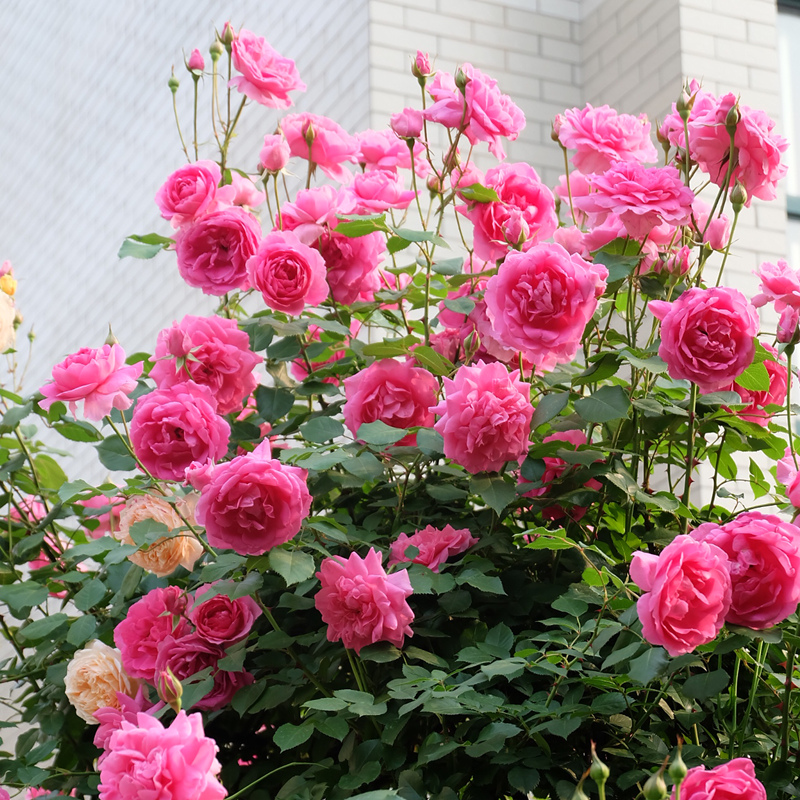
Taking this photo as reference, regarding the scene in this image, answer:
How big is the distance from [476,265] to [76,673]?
2.88 feet

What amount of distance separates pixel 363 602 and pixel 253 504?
159mm

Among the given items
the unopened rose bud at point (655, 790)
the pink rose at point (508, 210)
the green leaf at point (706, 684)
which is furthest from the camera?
the pink rose at point (508, 210)

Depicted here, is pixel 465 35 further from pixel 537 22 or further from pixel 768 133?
pixel 768 133

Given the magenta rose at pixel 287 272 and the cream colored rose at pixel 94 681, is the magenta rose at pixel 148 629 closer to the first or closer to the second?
the cream colored rose at pixel 94 681

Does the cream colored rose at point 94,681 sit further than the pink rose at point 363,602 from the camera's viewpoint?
Yes

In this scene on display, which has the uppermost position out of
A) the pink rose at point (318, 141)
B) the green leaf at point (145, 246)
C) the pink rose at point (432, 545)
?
the pink rose at point (318, 141)

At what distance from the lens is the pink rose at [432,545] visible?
1.12 metres

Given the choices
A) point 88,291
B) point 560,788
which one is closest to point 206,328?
point 560,788

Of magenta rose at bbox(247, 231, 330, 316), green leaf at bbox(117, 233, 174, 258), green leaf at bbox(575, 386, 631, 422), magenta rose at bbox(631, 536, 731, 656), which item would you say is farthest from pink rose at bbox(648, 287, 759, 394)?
green leaf at bbox(117, 233, 174, 258)

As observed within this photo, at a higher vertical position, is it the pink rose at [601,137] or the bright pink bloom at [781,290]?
the pink rose at [601,137]

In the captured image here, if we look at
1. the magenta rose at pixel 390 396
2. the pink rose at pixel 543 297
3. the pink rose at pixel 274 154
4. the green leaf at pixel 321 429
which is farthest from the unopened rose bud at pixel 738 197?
the pink rose at pixel 274 154

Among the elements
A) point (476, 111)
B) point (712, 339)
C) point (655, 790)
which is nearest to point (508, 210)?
point (476, 111)

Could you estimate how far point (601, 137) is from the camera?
128cm

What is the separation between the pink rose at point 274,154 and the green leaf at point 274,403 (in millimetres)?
293
